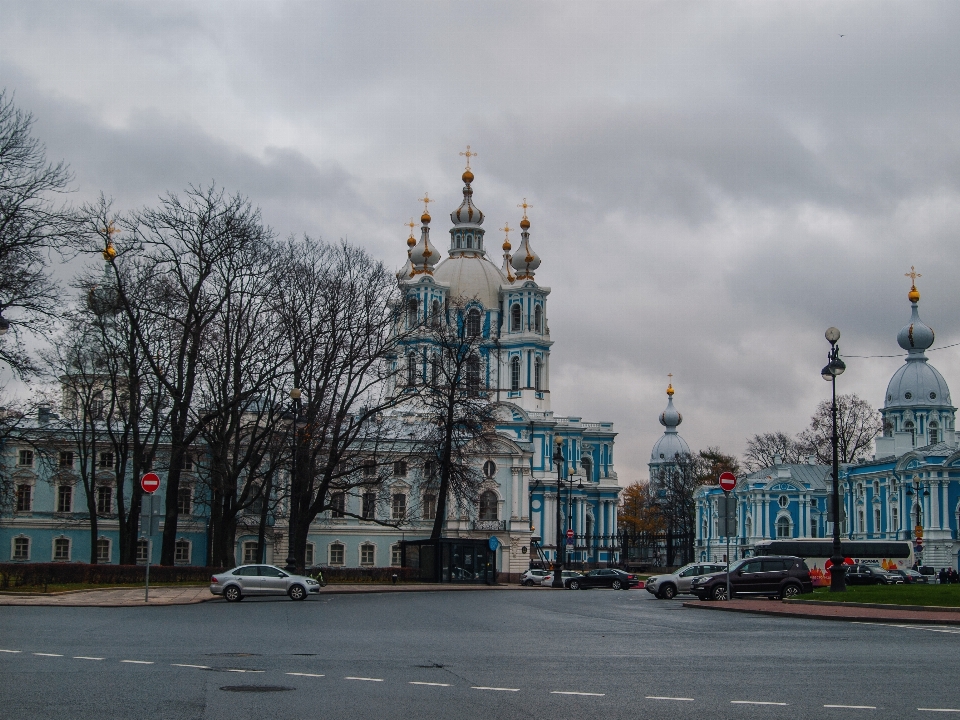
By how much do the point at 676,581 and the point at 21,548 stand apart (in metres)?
42.4

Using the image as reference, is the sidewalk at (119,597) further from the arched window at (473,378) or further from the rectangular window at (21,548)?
the rectangular window at (21,548)

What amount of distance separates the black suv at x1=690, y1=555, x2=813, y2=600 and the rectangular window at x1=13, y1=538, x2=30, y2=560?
44554mm

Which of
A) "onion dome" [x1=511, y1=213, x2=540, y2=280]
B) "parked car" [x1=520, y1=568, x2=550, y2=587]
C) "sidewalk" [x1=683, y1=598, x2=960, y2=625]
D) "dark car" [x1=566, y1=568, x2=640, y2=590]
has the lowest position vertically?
"parked car" [x1=520, y1=568, x2=550, y2=587]

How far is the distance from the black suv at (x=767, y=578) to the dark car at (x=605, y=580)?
19.1 m

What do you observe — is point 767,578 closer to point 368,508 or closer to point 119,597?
point 119,597

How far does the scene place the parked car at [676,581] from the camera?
4041cm

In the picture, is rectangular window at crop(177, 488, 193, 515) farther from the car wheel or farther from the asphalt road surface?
the asphalt road surface

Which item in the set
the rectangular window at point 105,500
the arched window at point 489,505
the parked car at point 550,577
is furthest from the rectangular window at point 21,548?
the parked car at point 550,577

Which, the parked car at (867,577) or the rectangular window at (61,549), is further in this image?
the rectangular window at (61,549)

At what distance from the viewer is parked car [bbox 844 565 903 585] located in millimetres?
54312

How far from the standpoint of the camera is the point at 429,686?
12742 mm

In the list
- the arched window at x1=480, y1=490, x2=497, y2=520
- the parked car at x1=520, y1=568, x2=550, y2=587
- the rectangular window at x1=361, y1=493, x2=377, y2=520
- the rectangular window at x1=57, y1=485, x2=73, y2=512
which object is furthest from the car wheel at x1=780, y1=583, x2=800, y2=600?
the rectangular window at x1=57, y1=485, x2=73, y2=512

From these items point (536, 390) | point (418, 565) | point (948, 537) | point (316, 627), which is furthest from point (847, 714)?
point (536, 390)

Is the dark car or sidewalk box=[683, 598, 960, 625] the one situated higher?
sidewalk box=[683, 598, 960, 625]
